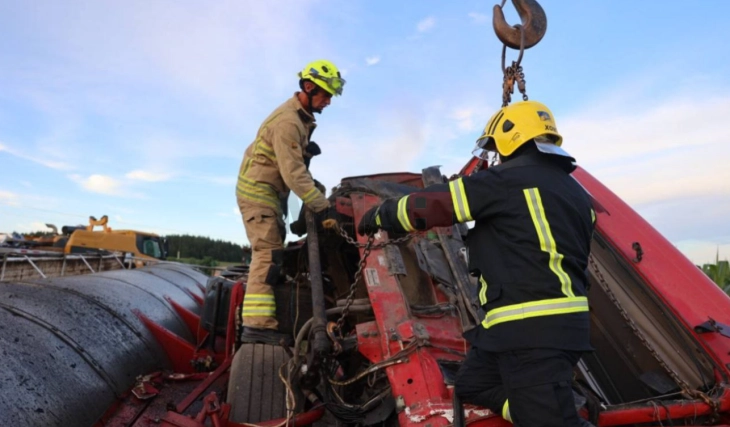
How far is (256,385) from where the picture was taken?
344 cm

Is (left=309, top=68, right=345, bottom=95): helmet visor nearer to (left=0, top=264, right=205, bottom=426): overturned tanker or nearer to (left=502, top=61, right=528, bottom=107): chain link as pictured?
(left=502, top=61, right=528, bottom=107): chain link

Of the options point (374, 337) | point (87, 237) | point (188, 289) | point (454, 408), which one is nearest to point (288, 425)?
point (374, 337)

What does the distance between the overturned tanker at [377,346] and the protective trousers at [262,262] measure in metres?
0.18

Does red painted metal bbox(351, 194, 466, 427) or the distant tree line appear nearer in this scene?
red painted metal bbox(351, 194, 466, 427)

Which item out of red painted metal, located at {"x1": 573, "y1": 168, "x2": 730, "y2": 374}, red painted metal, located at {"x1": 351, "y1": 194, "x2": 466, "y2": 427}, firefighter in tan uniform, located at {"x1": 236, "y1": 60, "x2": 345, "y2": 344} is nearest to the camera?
red painted metal, located at {"x1": 351, "y1": 194, "x2": 466, "y2": 427}

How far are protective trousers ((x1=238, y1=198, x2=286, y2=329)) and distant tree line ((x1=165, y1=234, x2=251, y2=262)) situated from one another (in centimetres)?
3805

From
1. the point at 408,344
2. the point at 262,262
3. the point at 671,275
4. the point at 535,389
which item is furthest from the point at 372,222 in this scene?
the point at 671,275

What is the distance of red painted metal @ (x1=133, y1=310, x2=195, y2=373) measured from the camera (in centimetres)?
496

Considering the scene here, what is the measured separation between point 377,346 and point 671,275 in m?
1.84

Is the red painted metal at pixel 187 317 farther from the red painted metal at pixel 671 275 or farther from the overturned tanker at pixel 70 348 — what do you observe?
the red painted metal at pixel 671 275

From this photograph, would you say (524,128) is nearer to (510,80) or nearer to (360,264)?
(510,80)

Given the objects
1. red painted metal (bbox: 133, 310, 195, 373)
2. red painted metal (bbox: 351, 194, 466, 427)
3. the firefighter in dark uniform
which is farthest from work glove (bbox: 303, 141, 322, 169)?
red painted metal (bbox: 133, 310, 195, 373)

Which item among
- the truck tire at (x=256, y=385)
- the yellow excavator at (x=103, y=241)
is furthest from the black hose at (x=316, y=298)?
the yellow excavator at (x=103, y=241)

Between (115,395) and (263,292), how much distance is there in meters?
1.22
